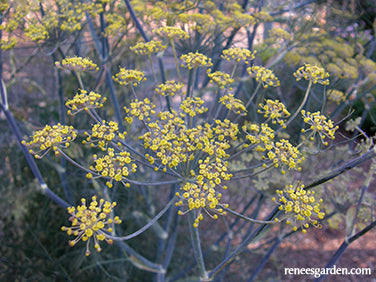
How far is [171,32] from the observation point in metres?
1.71

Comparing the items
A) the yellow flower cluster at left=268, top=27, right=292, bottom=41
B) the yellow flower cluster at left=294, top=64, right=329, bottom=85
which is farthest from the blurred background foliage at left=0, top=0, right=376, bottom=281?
the yellow flower cluster at left=294, top=64, right=329, bottom=85

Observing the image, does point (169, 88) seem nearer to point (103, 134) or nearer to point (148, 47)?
point (148, 47)

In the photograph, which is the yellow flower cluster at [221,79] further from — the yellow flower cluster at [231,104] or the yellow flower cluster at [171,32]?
the yellow flower cluster at [171,32]

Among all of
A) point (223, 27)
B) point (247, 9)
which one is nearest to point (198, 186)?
point (223, 27)

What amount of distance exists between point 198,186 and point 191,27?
1311mm

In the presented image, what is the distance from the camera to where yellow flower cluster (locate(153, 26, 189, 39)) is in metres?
1.71

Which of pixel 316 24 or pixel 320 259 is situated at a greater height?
pixel 316 24

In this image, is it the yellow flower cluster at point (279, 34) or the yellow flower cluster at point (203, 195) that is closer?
the yellow flower cluster at point (203, 195)

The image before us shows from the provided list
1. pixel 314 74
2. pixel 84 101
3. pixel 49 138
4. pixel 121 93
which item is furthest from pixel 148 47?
pixel 121 93

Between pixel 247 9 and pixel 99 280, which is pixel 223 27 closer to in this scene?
pixel 247 9

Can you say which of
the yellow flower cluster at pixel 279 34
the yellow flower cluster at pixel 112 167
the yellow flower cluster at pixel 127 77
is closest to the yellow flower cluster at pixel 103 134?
the yellow flower cluster at pixel 112 167

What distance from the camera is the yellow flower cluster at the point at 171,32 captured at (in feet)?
5.62

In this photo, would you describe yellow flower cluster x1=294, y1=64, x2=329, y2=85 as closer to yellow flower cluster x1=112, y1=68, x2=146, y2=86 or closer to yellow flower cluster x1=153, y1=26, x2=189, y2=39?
yellow flower cluster x1=153, y1=26, x2=189, y2=39

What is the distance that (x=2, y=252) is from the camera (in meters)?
2.74
